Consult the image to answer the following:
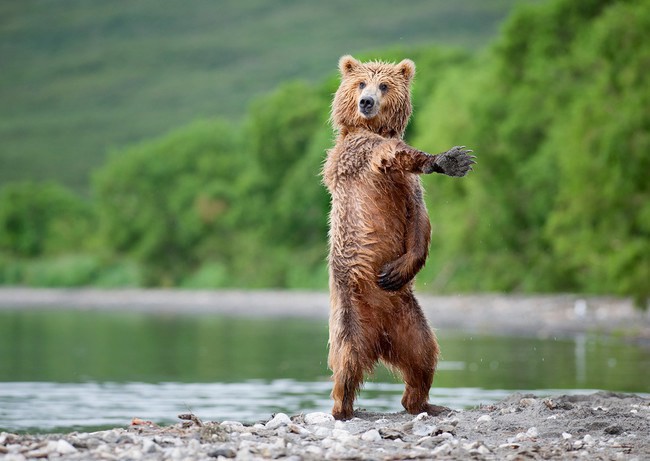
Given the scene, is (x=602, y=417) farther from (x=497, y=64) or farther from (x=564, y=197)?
(x=497, y=64)

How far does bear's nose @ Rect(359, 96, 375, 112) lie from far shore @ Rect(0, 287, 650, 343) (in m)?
18.4

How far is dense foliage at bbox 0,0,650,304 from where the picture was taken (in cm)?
3175

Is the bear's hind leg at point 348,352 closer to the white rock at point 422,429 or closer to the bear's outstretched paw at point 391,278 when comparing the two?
the bear's outstretched paw at point 391,278

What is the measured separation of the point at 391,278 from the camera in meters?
10.2

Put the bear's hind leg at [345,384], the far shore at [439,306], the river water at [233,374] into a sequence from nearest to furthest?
1. the bear's hind leg at [345,384]
2. the river water at [233,374]
3. the far shore at [439,306]

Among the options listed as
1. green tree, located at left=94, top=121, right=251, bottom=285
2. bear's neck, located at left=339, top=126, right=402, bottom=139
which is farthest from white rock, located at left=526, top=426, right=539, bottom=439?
green tree, located at left=94, top=121, right=251, bottom=285

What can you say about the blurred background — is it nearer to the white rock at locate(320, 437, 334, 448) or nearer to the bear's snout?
the bear's snout

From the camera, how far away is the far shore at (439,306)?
3270 centimetres

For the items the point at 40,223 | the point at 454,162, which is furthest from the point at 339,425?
the point at 40,223

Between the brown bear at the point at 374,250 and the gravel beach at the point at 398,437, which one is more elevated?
the brown bear at the point at 374,250

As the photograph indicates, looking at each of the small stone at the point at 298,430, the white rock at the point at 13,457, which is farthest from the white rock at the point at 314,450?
the white rock at the point at 13,457

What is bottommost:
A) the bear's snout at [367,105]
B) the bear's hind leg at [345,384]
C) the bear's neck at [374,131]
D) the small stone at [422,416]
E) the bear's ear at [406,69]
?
the small stone at [422,416]

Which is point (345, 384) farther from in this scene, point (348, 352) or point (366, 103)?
point (366, 103)

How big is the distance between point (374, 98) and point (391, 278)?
4.72 ft
